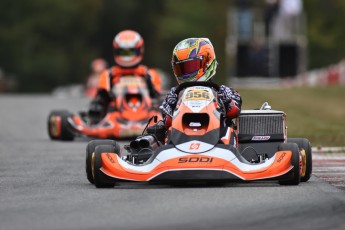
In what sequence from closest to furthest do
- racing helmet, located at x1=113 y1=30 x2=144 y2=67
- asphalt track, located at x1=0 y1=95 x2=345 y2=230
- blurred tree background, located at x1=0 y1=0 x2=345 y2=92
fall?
asphalt track, located at x1=0 y1=95 x2=345 y2=230 < racing helmet, located at x1=113 y1=30 x2=144 y2=67 < blurred tree background, located at x1=0 y1=0 x2=345 y2=92

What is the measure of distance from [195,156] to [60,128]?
9.44 meters

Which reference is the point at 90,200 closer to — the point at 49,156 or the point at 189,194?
the point at 189,194

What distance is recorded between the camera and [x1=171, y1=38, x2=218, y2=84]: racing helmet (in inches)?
508

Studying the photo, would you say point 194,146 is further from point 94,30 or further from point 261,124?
point 94,30

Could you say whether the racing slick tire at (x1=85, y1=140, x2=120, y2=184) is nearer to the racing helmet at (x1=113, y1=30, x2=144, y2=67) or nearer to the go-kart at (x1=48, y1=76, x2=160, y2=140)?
the go-kart at (x1=48, y1=76, x2=160, y2=140)

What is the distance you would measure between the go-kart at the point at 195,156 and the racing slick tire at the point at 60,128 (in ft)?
27.2

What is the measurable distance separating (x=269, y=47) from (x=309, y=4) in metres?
51.0

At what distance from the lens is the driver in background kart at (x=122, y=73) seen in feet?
70.0

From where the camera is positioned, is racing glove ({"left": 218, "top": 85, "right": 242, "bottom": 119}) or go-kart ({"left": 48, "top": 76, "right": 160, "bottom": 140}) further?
go-kart ({"left": 48, "top": 76, "right": 160, "bottom": 140})

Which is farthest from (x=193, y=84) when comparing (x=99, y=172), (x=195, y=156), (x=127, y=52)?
(x=127, y=52)

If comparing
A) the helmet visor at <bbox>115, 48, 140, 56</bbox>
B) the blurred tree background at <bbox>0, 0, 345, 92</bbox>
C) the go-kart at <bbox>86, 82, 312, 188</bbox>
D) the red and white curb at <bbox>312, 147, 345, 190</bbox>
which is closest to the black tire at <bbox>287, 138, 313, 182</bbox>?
the go-kart at <bbox>86, 82, 312, 188</bbox>

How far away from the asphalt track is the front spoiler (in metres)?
0.11

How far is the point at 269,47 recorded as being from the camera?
57.4 m

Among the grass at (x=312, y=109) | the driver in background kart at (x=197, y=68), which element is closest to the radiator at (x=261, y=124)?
the driver in background kart at (x=197, y=68)
